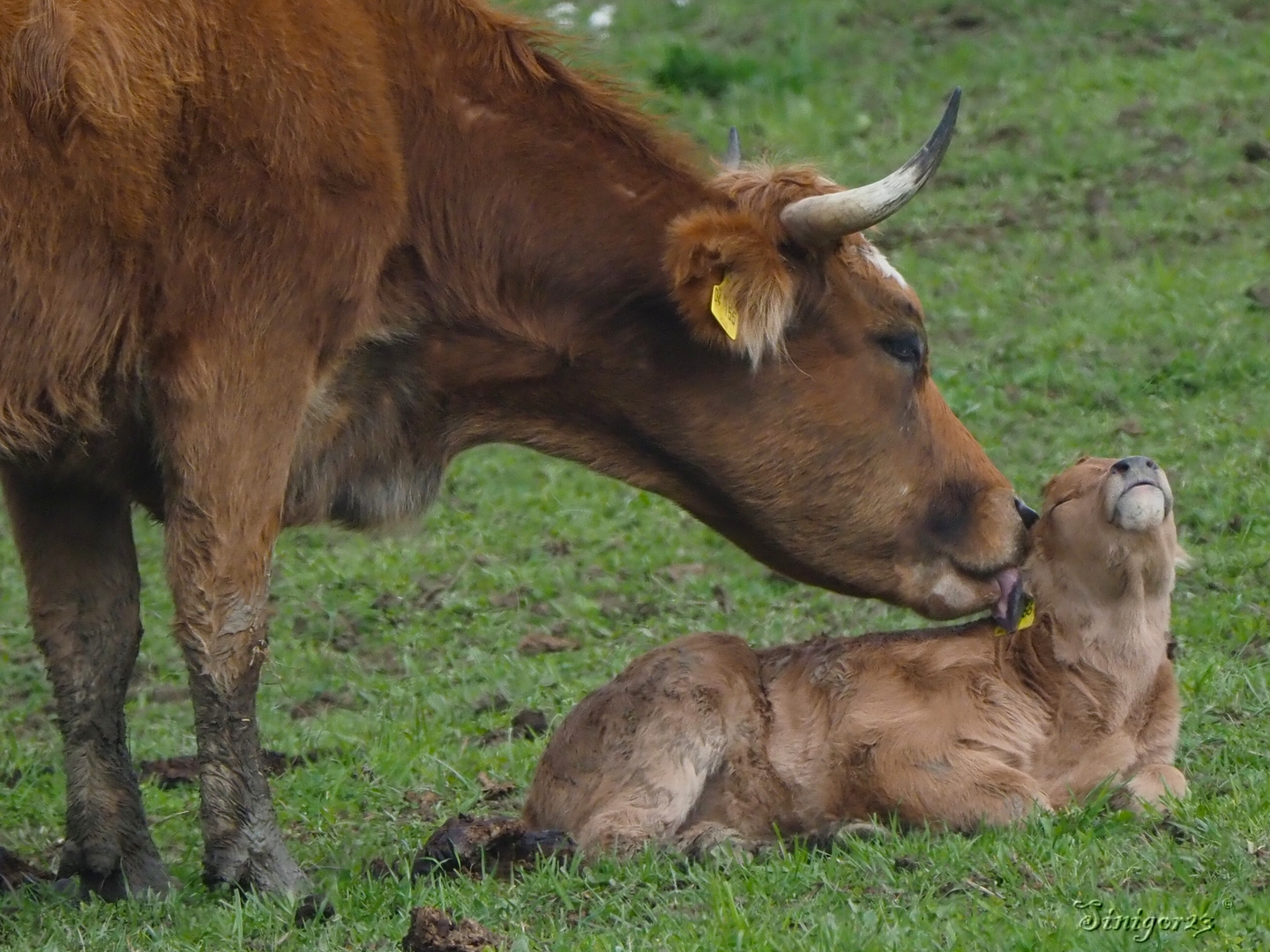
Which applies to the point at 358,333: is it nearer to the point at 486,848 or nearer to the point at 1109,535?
the point at 486,848

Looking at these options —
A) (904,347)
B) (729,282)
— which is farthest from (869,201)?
(904,347)

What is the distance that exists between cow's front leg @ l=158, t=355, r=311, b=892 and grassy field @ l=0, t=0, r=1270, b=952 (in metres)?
0.23

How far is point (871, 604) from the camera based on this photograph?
26.9ft

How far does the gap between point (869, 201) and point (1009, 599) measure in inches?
48.5

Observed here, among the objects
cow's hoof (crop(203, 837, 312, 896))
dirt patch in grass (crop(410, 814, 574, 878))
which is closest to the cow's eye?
dirt patch in grass (crop(410, 814, 574, 878))

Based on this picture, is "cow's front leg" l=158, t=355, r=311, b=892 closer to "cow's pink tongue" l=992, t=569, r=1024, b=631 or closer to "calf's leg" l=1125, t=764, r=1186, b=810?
"cow's pink tongue" l=992, t=569, r=1024, b=631

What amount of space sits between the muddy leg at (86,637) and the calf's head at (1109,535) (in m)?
2.70

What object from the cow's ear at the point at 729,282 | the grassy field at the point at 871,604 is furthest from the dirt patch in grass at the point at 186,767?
the cow's ear at the point at 729,282

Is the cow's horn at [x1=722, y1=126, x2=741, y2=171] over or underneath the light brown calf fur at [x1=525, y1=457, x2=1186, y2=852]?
over

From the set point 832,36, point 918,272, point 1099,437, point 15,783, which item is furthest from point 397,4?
point 832,36

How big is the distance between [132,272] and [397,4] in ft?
3.81

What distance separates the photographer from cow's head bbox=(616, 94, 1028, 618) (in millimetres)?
5836

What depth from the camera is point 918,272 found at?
11727mm

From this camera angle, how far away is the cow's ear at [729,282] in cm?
561
